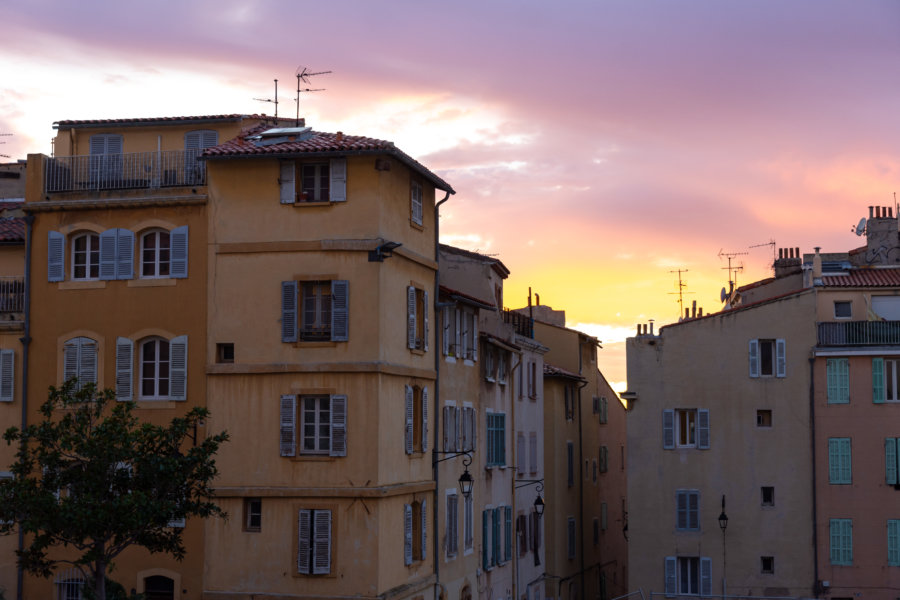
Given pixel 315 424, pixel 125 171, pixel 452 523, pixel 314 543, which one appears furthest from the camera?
pixel 452 523

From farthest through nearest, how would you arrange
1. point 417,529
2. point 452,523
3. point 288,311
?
1. point 452,523
2. point 417,529
3. point 288,311

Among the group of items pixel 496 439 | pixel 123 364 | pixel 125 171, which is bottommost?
pixel 496 439

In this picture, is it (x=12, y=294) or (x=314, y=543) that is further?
(x=12, y=294)

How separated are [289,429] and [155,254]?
21.1ft

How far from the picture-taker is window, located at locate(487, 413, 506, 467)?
47.7 m

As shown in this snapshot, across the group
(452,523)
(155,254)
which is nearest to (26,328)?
(155,254)

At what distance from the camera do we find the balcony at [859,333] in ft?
170

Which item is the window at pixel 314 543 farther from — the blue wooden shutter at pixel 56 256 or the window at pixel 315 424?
the blue wooden shutter at pixel 56 256

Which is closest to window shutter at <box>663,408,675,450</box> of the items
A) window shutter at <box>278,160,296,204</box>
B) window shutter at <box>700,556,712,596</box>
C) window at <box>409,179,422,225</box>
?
window shutter at <box>700,556,712,596</box>

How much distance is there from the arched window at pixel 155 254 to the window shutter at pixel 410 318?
691 centimetres

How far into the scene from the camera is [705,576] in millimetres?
52719

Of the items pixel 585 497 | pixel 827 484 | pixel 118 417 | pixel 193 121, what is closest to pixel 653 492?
pixel 827 484

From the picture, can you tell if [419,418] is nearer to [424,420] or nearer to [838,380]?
[424,420]

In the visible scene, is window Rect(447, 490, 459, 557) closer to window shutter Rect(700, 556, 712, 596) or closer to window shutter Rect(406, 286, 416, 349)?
window shutter Rect(406, 286, 416, 349)
